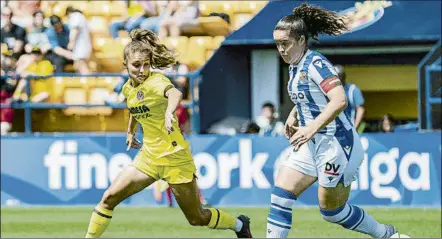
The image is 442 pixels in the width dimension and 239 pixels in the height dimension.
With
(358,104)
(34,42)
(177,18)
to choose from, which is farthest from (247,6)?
(358,104)

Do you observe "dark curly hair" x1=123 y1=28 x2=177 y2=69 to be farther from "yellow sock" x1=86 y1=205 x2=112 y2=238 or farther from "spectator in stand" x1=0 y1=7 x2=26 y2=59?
"spectator in stand" x1=0 y1=7 x2=26 y2=59

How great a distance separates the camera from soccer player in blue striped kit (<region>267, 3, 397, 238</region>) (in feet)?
24.9

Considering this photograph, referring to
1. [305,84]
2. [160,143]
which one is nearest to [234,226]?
[160,143]

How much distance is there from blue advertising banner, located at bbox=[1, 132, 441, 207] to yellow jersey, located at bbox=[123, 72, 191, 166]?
232 inches

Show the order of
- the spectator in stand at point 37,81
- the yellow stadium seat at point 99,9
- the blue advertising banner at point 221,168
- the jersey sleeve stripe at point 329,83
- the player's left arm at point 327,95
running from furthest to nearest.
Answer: the yellow stadium seat at point 99,9
the spectator in stand at point 37,81
the blue advertising banner at point 221,168
the jersey sleeve stripe at point 329,83
the player's left arm at point 327,95

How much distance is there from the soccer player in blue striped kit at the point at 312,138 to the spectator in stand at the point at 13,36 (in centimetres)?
999

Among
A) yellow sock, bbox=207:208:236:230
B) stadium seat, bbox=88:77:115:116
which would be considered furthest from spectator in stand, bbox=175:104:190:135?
yellow sock, bbox=207:208:236:230

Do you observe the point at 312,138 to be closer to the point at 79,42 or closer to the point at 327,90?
the point at 327,90

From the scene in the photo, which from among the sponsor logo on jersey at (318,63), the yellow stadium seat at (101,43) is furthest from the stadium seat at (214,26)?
the sponsor logo on jersey at (318,63)

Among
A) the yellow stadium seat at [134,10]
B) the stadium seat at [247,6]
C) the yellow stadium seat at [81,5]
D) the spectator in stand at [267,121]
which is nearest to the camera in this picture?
the spectator in stand at [267,121]

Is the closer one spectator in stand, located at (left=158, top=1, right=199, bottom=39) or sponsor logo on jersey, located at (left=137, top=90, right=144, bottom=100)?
sponsor logo on jersey, located at (left=137, top=90, right=144, bottom=100)

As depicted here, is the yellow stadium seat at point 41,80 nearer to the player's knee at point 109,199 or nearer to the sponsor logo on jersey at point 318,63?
the player's knee at point 109,199

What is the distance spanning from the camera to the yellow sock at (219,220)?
8.95 metres

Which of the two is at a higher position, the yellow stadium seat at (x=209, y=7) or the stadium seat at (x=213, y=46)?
the yellow stadium seat at (x=209, y=7)
